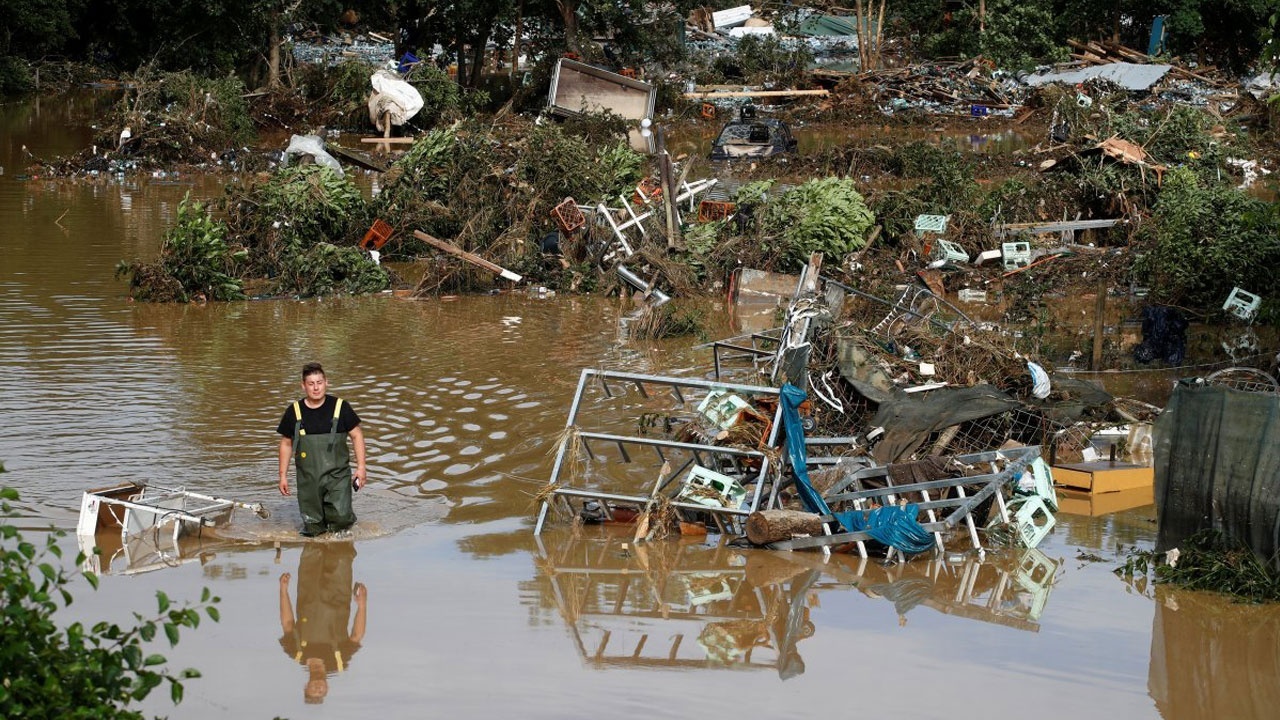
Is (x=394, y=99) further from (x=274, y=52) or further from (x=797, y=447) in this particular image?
(x=797, y=447)

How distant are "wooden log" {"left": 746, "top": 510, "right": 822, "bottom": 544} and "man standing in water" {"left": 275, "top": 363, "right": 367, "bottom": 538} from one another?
2485 mm

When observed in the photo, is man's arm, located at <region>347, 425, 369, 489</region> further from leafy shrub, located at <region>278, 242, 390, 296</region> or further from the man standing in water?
leafy shrub, located at <region>278, 242, 390, 296</region>

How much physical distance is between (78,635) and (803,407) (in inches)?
270

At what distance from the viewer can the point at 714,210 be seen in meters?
18.7

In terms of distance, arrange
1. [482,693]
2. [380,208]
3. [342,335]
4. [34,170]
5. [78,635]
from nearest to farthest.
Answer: [78,635], [482,693], [342,335], [380,208], [34,170]

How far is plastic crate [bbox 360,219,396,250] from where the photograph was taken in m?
18.9

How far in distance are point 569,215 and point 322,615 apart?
10.7m

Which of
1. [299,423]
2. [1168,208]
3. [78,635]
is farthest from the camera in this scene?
[1168,208]

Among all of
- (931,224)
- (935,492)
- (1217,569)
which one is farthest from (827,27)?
(1217,569)

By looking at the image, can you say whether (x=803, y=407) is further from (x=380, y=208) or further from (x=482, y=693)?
(x=380, y=208)

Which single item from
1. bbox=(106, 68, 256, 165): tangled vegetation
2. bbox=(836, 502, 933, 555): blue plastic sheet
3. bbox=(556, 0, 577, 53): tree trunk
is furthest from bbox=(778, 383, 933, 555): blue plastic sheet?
bbox=(556, 0, 577, 53): tree trunk

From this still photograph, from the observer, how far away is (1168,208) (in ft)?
54.5

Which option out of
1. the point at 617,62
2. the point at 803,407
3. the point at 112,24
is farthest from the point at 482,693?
the point at 112,24

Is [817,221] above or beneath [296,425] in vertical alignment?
above
